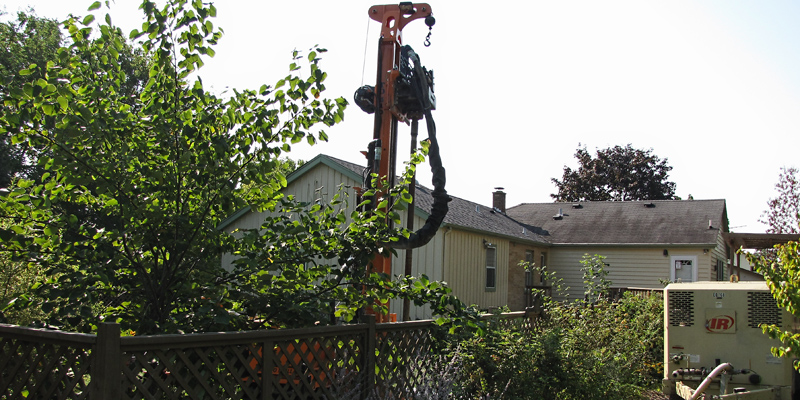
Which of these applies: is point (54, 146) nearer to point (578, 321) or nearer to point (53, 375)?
point (53, 375)

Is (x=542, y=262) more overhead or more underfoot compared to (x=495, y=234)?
more underfoot

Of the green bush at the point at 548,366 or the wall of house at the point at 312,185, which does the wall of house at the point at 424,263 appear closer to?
the wall of house at the point at 312,185

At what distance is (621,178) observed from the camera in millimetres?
43938

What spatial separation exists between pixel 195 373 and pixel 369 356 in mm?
1738

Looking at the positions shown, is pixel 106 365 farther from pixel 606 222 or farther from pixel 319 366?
pixel 606 222

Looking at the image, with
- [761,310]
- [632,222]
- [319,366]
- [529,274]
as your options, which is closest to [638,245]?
[632,222]

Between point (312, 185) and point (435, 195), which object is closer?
point (435, 195)

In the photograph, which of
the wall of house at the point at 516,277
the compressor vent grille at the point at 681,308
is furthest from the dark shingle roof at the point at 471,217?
the compressor vent grille at the point at 681,308

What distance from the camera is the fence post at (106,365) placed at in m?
3.00

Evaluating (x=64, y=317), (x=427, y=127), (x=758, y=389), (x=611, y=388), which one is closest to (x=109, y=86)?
(x=64, y=317)

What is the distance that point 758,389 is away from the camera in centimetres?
672

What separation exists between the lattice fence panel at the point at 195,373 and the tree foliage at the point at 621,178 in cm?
4247

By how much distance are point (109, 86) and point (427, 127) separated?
376 cm

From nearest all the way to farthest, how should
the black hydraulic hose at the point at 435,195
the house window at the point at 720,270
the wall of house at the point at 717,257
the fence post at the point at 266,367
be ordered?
the fence post at the point at 266,367
the black hydraulic hose at the point at 435,195
the wall of house at the point at 717,257
the house window at the point at 720,270
